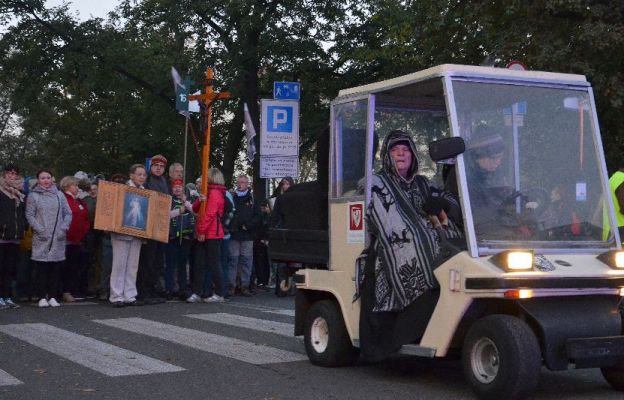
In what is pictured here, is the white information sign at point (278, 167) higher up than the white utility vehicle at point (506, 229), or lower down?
higher up

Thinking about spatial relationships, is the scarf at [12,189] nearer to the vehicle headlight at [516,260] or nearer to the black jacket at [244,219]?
the black jacket at [244,219]

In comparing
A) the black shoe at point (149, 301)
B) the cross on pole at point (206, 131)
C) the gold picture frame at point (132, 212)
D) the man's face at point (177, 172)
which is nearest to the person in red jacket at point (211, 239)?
the cross on pole at point (206, 131)

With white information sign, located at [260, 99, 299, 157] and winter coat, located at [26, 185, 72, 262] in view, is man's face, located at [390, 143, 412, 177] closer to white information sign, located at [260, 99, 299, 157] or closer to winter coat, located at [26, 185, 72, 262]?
winter coat, located at [26, 185, 72, 262]

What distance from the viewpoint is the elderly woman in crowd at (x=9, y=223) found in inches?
537

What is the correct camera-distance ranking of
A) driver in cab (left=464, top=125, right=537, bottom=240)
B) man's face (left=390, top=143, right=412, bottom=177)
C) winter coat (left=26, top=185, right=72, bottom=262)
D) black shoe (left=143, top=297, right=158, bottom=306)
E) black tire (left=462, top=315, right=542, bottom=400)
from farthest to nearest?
1. black shoe (left=143, top=297, right=158, bottom=306)
2. winter coat (left=26, top=185, right=72, bottom=262)
3. man's face (left=390, top=143, right=412, bottom=177)
4. driver in cab (left=464, top=125, right=537, bottom=240)
5. black tire (left=462, top=315, right=542, bottom=400)

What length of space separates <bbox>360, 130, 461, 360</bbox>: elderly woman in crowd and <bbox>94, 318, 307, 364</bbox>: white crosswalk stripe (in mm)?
1542

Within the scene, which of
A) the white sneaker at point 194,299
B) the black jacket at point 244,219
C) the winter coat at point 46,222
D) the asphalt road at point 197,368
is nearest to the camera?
the asphalt road at point 197,368

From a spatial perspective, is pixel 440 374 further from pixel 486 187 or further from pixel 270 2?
pixel 270 2

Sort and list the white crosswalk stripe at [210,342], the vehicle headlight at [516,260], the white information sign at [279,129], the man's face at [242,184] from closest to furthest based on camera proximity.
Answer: the vehicle headlight at [516,260] → the white crosswalk stripe at [210,342] → the man's face at [242,184] → the white information sign at [279,129]

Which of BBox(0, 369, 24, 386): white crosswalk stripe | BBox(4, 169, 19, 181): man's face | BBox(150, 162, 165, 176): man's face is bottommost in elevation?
BBox(0, 369, 24, 386): white crosswalk stripe

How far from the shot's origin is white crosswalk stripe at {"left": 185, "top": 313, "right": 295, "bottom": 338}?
11250 mm

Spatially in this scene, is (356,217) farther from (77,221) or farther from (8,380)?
(77,221)

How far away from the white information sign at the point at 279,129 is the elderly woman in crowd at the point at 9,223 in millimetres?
4982

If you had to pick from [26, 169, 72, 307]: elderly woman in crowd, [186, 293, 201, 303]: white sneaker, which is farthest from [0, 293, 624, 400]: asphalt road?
[186, 293, 201, 303]: white sneaker
